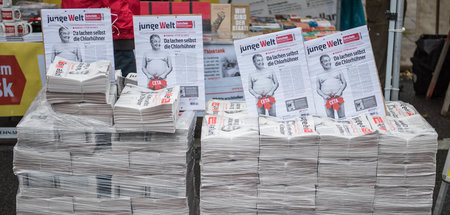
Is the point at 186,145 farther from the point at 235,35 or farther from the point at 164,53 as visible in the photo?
the point at 235,35

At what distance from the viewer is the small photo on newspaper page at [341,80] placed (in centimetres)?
327

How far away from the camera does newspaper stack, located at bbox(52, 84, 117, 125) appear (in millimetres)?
3045

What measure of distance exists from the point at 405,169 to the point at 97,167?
1.86m

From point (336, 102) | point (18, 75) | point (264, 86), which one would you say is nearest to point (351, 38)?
point (336, 102)

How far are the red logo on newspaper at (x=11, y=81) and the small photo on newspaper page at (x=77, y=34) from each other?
2155 mm

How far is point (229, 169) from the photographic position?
2.92m

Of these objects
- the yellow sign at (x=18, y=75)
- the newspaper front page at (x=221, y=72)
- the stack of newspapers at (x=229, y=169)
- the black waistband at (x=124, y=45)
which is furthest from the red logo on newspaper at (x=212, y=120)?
the yellow sign at (x=18, y=75)

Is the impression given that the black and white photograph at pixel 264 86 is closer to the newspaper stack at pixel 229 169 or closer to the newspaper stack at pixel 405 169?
the newspaper stack at pixel 229 169

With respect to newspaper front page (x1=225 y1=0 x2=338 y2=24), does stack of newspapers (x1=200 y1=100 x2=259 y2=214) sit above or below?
below

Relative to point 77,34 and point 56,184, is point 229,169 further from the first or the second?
point 77,34

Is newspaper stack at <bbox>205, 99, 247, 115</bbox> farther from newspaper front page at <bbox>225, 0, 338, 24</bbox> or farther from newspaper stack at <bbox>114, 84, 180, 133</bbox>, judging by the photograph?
newspaper front page at <bbox>225, 0, 338, 24</bbox>

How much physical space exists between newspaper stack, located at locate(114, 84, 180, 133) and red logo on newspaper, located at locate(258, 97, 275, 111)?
0.57 meters

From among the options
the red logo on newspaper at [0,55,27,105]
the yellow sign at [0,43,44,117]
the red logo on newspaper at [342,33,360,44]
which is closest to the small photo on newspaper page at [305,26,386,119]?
the red logo on newspaper at [342,33,360,44]

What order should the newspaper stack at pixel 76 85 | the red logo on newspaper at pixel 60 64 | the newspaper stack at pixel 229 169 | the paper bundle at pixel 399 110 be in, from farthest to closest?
the paper bundle at pixel 399 110 < the red logo on newspaper at pixel 60 64 < the newspaper stack at pixel 76 85 < the newspaper stack at pixel 229 169
